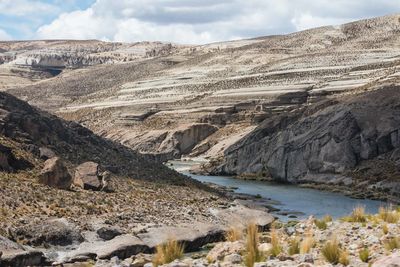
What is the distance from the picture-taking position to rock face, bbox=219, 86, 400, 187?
182 ft

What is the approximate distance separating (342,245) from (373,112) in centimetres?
4600

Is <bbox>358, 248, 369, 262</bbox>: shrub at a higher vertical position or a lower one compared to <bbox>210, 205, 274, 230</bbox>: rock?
higher

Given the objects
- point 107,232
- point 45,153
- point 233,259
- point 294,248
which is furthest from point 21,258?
point 45,153

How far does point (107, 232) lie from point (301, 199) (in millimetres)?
23762

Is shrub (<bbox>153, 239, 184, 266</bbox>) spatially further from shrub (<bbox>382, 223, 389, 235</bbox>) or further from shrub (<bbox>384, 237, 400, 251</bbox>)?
shrub (<bbox>382, 223, 389, 235</bbox>)

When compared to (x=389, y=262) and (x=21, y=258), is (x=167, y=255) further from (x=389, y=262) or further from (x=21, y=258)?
(x=21, y=258)

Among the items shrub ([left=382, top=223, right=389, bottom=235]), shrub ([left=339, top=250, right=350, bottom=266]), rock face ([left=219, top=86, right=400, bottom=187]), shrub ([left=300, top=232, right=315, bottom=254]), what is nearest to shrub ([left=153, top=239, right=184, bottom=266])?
shrub ([left=300, top=232, right=315, bottom=254])

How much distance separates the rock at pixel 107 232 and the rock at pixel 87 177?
→ 711cm

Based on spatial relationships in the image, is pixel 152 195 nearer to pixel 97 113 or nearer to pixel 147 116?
pixel 147 116

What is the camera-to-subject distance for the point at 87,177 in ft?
102

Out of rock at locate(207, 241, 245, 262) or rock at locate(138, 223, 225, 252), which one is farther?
rock at locate(138, 223, 225, 252)

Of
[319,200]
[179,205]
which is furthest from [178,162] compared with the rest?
[179,205]

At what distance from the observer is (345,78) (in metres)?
96.7

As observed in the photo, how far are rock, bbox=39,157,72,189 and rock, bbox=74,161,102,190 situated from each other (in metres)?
0.83
